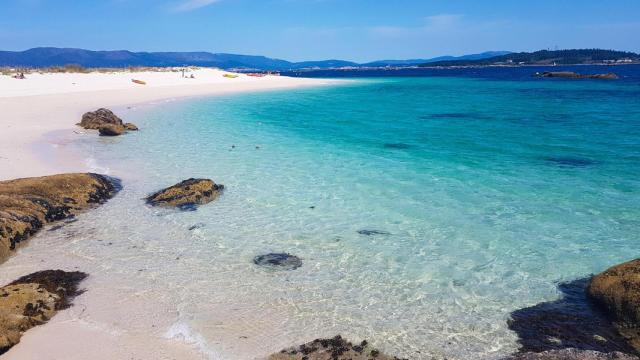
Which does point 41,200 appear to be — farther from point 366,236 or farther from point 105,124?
point 105,124

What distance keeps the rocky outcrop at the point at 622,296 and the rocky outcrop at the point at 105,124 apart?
24538mm

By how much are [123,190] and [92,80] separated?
169ft

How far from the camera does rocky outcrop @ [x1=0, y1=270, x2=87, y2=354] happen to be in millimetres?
7371

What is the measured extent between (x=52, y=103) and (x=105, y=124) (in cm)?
1651

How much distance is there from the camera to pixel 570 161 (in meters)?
19.8

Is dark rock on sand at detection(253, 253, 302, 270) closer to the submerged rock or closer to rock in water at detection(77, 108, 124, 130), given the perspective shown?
the submerged rock

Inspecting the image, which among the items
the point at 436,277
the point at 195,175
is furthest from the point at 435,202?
the point at 195,175

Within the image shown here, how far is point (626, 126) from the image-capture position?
1134 inches

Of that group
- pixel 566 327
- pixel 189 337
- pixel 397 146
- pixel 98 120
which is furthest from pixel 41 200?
pixel 98 120

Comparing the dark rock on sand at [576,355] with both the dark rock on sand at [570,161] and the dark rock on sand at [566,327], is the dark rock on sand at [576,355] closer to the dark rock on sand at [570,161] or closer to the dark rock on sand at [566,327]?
the dark rock on sand at [566,327]

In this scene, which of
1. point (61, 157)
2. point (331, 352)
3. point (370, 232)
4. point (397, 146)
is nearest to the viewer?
point (331, 352)

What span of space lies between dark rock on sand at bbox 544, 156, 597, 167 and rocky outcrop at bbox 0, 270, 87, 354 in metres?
17.8

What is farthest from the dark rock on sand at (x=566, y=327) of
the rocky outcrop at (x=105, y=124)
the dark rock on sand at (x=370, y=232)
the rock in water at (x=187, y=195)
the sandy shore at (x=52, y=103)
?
the rocky outcrop at (x=105, y=124)

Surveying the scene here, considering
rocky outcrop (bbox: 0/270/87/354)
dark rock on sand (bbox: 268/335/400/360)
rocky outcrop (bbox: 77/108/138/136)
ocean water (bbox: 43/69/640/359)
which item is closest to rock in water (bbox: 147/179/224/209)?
ocean water (bbox: 43/69/640/359)
